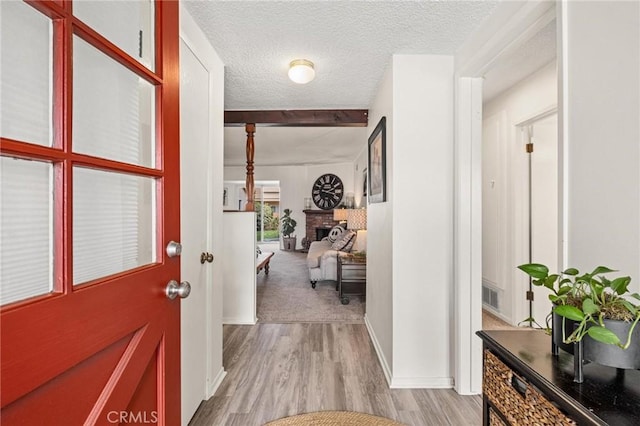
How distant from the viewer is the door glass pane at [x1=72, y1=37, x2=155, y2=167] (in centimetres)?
73

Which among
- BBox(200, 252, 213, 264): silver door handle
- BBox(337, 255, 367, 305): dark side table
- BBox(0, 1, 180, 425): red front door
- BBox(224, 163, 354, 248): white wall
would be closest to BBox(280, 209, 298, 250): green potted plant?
BBox(224, 163, 354, 248): white wall

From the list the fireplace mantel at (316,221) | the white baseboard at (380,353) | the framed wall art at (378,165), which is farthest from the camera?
the fireplace mantel at (316,221)

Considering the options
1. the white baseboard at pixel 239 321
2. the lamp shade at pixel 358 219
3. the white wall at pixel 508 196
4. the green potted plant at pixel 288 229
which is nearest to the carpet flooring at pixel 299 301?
the white baseboard at pixel 239 321

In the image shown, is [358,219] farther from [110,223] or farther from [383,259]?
[110,223]

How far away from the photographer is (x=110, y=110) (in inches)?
33.4

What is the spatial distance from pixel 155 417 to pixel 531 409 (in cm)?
112

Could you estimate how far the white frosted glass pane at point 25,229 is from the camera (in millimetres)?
576

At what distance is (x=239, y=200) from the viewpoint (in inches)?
384

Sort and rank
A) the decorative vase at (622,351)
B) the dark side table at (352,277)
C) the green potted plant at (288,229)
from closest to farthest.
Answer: the decorative vase at (622,351) < the dark side table at (352,277) < the green potted plant at (288,229)

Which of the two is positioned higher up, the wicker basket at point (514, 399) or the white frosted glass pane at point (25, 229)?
the white frosted glass pane at point (25, 229)

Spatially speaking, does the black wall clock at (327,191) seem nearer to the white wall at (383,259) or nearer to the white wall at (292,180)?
the white wall at (292,180)

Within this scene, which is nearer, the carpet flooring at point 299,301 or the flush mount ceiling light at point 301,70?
the flush mount ceiling light at point 301,70

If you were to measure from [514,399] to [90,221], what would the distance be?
130 cm

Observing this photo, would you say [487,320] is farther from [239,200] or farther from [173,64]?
[239,200]
